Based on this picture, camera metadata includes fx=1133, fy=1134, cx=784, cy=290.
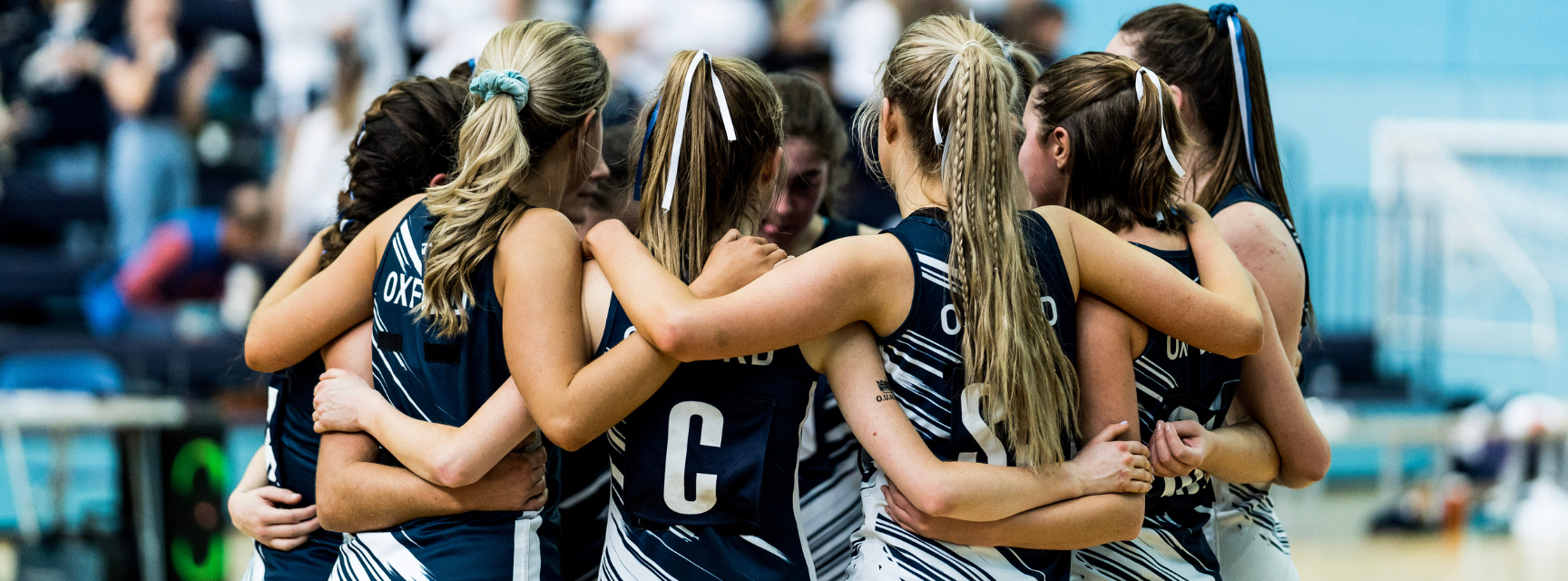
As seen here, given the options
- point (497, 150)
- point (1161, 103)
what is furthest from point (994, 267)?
point (497, 150)

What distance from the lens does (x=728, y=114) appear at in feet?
5.05

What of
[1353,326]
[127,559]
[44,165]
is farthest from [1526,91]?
[44,165]

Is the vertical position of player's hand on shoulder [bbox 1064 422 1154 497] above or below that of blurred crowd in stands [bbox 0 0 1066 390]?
above

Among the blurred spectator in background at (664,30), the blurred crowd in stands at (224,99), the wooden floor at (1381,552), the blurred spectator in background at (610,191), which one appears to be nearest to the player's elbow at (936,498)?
the blurred spectator in background at (610,191)

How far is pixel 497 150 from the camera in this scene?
5.11 feet

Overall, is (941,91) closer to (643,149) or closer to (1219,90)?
(643,149)

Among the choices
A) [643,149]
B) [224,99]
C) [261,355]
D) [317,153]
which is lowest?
[317,153]

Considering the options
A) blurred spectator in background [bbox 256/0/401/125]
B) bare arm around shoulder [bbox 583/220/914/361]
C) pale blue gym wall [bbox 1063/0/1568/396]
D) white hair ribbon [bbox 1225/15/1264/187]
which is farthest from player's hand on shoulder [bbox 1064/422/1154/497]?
pale blue gym wall [bbox 1063/0/1568/396]

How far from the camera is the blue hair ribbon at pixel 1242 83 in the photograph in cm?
190

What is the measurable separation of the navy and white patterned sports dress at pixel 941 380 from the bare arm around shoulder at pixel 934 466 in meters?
0.03

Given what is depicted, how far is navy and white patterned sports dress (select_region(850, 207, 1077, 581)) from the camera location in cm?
146

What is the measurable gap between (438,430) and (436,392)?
0.07 m

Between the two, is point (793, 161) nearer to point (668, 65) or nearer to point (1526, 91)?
point (668, 65)

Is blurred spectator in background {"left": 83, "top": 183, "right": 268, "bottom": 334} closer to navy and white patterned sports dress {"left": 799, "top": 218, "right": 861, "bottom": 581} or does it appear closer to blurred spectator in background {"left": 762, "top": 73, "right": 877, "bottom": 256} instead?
blurred spectator in background {"left": 762, "top": 73, "right": 877, "bottom": 256}
